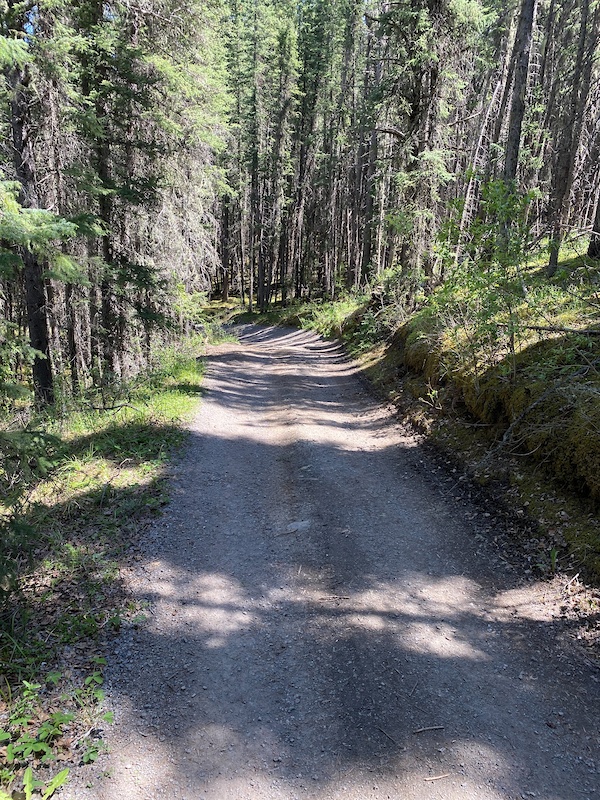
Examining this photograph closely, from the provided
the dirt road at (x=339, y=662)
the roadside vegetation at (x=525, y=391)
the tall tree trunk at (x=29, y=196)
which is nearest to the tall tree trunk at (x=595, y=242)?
the roadside vegetation at (x=525, y=391)

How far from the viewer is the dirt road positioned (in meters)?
2.93

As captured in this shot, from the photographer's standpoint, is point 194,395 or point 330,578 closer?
point 330,578

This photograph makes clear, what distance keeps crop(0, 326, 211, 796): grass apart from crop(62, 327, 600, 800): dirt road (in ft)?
0.79

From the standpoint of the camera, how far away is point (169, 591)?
4.60 metres

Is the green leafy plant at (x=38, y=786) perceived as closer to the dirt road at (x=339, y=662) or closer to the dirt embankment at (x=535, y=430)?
the dirt road at (x=339, y=662)

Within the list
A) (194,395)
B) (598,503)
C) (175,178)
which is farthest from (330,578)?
(175,178)

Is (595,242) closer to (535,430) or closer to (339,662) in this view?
(535,430)

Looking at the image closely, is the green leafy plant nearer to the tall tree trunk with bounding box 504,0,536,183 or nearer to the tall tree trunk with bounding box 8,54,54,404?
the tall tree trunk with bounding box 8,54,54,404

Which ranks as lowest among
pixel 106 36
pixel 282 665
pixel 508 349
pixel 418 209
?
pixel 282 665

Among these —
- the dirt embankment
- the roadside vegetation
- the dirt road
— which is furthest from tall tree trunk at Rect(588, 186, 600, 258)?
the dirt road

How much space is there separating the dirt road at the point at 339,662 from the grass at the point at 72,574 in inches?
9.5

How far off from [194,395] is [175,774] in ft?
27.6

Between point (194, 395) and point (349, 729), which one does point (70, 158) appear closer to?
point (194, 395)

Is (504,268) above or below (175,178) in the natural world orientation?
below
